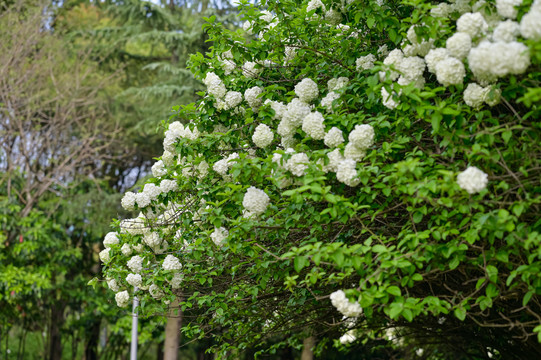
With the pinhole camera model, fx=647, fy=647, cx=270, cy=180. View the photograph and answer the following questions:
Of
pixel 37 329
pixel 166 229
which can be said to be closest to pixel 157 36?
pixel 37 329

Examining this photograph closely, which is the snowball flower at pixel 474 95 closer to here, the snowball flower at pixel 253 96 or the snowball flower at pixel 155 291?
the snowball flower at pixel 253 96

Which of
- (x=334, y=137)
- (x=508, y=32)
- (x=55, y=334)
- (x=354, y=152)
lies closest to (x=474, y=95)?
(x=508, y=32)

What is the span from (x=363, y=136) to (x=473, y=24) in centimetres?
102

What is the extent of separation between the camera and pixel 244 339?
689 centimetres

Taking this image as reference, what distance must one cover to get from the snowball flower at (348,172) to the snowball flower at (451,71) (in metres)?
0.82

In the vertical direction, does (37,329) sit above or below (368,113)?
below

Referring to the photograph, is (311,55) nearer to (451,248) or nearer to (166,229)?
(166,229)

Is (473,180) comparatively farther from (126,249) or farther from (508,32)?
(126,249)

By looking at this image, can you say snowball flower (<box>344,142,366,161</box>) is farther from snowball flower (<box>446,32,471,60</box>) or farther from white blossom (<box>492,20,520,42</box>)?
white blossom (<box>492,20,520,42</box>)

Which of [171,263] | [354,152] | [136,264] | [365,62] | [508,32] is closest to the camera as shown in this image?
[508,32]

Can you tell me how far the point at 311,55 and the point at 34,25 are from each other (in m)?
11.4

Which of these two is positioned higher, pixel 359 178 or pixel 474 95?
pixel 474 95

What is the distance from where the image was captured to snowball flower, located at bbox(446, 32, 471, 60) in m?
4.03

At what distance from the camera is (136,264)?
6012 mm
